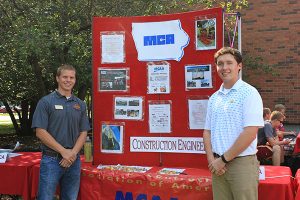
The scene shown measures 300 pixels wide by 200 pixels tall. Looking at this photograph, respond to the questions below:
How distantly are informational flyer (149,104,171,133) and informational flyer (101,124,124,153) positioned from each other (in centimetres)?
35

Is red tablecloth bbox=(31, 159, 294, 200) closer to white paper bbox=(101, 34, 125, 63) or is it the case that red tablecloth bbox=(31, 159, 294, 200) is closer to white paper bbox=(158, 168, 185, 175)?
white paper bbox=(158, 168, 185, 175)

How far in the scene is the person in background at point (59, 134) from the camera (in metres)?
3.32

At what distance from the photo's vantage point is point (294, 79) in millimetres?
11008

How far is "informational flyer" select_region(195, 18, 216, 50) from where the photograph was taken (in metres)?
3.63

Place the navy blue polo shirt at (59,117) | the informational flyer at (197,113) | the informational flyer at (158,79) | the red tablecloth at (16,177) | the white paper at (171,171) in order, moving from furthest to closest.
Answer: the red tablecloth at (16,177) < the informational flyer at (158,79) < the informational flyer at (197,113) < the white paper at (171,171) < the navy blue polo shirt at (59,117)

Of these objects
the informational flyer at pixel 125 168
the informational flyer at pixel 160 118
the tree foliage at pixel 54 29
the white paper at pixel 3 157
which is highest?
the tree foliage at pixel 54 29

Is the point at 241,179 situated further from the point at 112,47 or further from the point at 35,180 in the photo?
the point at 35,180

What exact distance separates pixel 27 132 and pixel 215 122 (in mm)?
12269

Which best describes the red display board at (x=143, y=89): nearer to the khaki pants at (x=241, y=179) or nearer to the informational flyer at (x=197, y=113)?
the informational flyer at (x=197, y=113)

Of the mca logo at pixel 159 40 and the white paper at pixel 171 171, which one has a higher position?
the mca logo at pixel 159 40

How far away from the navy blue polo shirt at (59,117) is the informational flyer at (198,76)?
1.13 m

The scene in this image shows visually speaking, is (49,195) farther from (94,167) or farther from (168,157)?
(168,157)

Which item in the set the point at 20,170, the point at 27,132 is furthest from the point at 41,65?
the point at 27,132

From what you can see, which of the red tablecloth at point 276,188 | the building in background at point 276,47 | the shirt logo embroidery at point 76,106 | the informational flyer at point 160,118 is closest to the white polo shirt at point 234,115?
the red tablecloth at point 276,188
